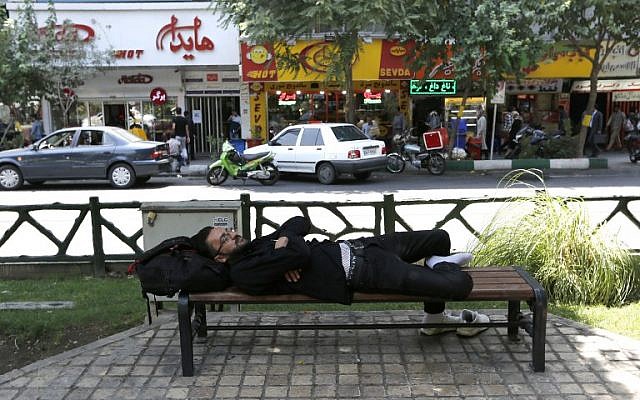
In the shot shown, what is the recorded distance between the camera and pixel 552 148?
63.5 feet

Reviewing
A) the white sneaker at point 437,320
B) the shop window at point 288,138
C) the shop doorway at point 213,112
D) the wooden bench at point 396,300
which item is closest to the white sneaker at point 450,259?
the wooden bench at point 396,300

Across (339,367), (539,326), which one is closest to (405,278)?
(339,367)

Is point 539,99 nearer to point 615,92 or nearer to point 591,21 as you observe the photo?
point 615,92

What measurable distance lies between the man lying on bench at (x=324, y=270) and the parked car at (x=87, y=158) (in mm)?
11713

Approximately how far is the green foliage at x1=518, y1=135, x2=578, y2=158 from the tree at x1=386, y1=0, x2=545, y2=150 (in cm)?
265

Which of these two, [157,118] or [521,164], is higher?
[157,118]

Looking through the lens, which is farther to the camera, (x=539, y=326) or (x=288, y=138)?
(x=288, y=138)

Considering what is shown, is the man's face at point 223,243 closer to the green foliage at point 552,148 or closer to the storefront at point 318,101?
the green foliage at point 552,148

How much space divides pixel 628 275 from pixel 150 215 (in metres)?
4.29

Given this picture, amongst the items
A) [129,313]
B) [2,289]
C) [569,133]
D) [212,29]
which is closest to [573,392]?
[129,313]

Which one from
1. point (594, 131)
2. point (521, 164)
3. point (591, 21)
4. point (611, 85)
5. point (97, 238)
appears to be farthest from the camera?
point (611, 85)

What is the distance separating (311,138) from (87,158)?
5635 millimetres

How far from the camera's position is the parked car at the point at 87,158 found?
15078 millimetres

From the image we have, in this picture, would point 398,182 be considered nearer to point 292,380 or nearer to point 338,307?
point 338,307
